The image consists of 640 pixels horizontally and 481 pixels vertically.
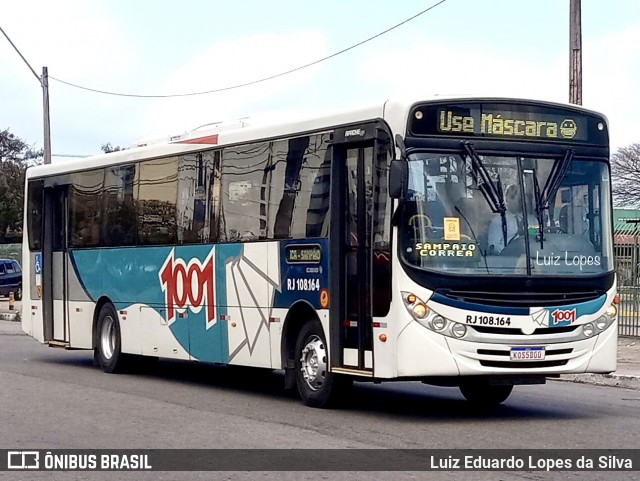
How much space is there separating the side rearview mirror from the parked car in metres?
39.2

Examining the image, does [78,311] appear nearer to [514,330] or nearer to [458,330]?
[458,330]

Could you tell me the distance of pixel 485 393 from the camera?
1435 centimetres

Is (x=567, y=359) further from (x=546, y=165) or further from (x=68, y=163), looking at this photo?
(x=68, y=163)

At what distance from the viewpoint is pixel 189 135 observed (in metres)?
17.3

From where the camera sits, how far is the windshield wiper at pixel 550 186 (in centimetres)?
1288

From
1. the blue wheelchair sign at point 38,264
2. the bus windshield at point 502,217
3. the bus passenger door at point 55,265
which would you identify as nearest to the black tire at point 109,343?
the bus passenger door at point 55,265

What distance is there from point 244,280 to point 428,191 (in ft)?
11.8

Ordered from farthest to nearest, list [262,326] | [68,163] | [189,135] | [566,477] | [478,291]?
[68,163] → [189,135] → [262,326] → [478,291] → [566,477]

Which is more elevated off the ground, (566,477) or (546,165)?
(546,165)

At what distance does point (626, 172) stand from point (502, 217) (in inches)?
2291

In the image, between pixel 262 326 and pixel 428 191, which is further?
pixel 262 326

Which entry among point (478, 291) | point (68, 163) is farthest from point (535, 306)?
point (68, 163)

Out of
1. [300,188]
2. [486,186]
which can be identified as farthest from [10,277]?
[486,186]

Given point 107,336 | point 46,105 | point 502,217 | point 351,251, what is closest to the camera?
point 502,217
